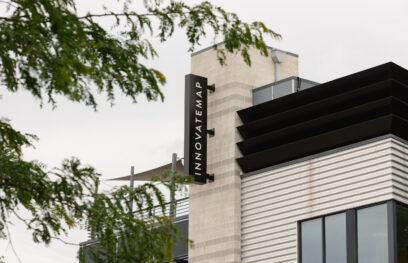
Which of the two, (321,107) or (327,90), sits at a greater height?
(327,90)

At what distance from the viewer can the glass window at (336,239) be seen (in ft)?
91.6

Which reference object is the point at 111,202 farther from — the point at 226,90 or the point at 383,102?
the point at 226,90

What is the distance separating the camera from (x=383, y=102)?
28172mm

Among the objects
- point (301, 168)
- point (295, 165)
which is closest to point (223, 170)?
point (295, 165)

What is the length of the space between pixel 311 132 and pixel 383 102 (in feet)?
9.60

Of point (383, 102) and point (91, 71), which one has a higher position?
point (383, 102)

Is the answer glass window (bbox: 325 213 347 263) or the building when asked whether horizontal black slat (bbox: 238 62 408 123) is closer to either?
the building

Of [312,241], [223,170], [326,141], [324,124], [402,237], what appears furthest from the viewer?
[223,170]

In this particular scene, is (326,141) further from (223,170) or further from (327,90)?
(223,170)

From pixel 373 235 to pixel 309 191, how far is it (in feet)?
9.92

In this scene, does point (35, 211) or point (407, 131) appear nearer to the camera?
point (35, 211)

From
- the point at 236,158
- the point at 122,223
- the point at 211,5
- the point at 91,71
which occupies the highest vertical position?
the point at 236,158

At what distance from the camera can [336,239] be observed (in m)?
28.2

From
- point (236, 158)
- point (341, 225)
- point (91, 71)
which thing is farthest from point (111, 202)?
point (236, 158)
